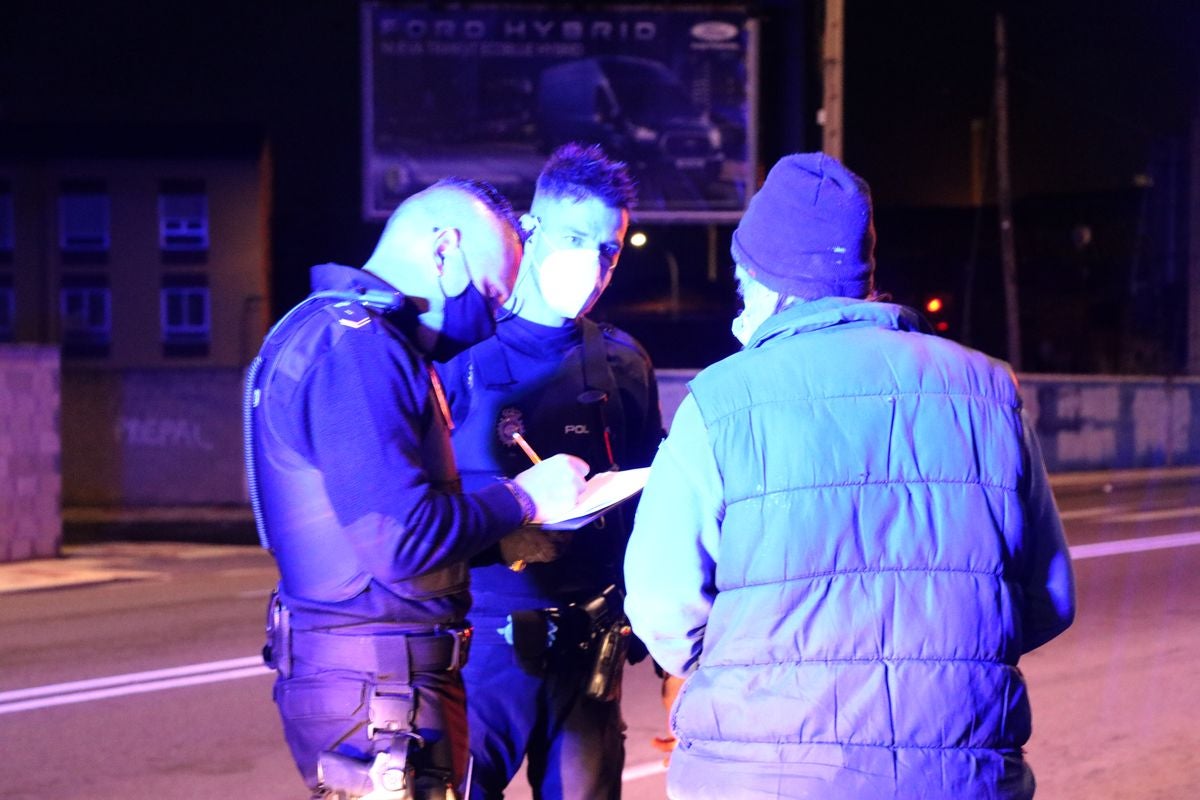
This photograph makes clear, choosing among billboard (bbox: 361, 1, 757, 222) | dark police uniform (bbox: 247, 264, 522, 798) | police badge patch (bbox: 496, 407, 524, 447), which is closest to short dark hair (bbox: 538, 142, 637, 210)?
police badge patch (bbox: 496, 407, 524, 447)

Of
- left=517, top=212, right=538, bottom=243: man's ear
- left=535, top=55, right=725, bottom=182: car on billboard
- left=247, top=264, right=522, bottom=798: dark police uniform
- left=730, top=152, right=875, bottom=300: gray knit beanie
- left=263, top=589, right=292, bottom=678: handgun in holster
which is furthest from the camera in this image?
left=535, top=55, right=725, bottom=182: car on billboard

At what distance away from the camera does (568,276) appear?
3488 mm

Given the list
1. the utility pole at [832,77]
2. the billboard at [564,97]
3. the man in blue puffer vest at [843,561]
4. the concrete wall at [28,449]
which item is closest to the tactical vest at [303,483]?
the man in blue puffer vest at [843,561]

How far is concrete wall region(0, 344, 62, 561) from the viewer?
12.9 m

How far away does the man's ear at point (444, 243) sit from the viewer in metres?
2.76

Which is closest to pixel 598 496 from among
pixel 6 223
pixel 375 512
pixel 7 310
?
pixel 375 512

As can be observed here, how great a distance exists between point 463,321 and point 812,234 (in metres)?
0.86

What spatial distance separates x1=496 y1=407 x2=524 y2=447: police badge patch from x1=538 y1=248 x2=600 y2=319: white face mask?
312 mm

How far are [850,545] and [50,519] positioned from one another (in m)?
12.9

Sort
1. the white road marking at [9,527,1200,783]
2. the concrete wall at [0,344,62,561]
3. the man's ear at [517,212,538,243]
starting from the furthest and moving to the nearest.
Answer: the concrete wall at [0,344,62,561]
the white road marking at [9,527,1200,783]
the man's ear at [517,212,538,243]

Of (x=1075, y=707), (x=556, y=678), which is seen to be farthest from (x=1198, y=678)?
(x=556, y=678)

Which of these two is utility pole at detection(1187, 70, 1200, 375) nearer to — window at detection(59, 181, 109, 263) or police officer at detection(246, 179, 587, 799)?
window at detection(59, 181, 109, 263)

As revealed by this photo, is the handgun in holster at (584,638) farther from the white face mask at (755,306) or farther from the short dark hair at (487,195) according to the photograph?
the white face mask at (755,306)

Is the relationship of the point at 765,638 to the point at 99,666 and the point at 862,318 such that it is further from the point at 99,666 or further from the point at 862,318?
the point at 99,666
